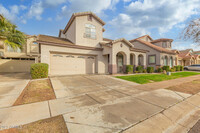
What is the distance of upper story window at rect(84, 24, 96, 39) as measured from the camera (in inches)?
501

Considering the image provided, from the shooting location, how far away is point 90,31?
42.5ft

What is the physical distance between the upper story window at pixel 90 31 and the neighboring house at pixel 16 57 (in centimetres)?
1309

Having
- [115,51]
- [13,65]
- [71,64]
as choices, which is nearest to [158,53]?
[115,51]

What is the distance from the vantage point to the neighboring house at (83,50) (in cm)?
1046

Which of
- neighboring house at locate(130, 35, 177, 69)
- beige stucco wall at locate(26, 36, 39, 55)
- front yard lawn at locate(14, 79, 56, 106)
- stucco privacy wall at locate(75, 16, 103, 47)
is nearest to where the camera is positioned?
front yard lawn at locate(14, 79, 56, 106)

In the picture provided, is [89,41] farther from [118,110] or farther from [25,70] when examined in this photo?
[25,70]

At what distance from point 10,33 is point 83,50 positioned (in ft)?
29.6

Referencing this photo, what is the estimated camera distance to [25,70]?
1748 cm

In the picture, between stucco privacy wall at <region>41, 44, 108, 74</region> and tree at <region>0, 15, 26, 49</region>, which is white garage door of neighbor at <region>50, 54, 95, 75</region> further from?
tree at <region>0, 15, 26, 49</region>

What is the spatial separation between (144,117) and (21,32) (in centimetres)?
1638

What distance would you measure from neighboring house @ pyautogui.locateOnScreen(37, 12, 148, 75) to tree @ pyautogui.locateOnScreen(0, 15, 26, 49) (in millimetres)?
2949

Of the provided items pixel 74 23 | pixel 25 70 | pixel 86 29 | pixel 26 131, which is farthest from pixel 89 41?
pixel 25 70

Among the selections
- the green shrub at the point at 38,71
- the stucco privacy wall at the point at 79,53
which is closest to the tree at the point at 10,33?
the stucco privacy wall at the point at 79,53

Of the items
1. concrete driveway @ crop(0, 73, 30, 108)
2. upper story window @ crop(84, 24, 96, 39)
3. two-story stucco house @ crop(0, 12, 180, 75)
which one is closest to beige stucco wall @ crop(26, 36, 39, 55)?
two-story stucco house @ crop(0, 12, 180, 75)
